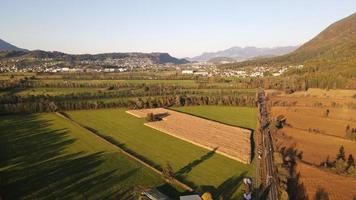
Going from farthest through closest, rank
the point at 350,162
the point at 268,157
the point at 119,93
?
1. the point at 119,93
2. the point at 268,157
3. the point at 350,162

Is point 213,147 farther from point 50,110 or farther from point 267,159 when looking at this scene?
point 50,110

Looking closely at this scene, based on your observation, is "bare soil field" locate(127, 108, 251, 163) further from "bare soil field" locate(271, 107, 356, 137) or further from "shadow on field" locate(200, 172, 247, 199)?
"bare soil field" locate(271, 107, 356, 137)

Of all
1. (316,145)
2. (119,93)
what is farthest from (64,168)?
(119,93)

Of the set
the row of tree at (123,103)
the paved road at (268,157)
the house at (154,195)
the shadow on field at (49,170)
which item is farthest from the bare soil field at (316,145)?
the row of tree at (123,103)

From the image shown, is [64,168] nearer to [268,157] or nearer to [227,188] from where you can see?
[227,188]

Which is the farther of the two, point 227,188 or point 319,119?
point 319,119

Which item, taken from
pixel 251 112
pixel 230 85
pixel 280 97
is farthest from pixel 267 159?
pixel 230 85
